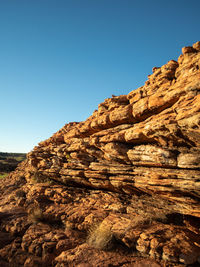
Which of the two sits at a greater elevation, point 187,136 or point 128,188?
point 187,136

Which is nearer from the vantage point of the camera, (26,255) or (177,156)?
(26,255)

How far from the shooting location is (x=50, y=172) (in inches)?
768

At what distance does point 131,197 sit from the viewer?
1360cm

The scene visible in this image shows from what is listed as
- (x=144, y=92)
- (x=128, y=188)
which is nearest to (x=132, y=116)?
(x=144, y=92)

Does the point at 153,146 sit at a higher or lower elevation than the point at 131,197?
higher

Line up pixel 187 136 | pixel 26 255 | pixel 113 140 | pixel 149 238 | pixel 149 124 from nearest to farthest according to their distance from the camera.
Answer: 1. pixel 149 238
2. pixel 26 255
3. pixel 187 136
4. pixel 149 124
5. pixel 113 140

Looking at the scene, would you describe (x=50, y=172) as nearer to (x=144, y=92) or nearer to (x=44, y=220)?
(x=44, y=220)

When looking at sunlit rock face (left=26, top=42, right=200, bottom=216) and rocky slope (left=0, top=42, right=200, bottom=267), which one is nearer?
rocky slope (left=0, top=42, right=200, bottom=267)

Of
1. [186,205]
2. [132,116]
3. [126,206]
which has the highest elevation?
[132,116]

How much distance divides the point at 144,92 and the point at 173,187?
10.2m

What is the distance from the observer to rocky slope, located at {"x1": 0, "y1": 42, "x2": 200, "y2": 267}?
8.57 meters

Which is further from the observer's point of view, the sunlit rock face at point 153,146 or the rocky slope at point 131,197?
the sunlit rock face at point 153,146

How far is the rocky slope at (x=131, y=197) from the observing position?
8570 millimetres

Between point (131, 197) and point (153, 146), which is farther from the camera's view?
A: point (131, 197)
